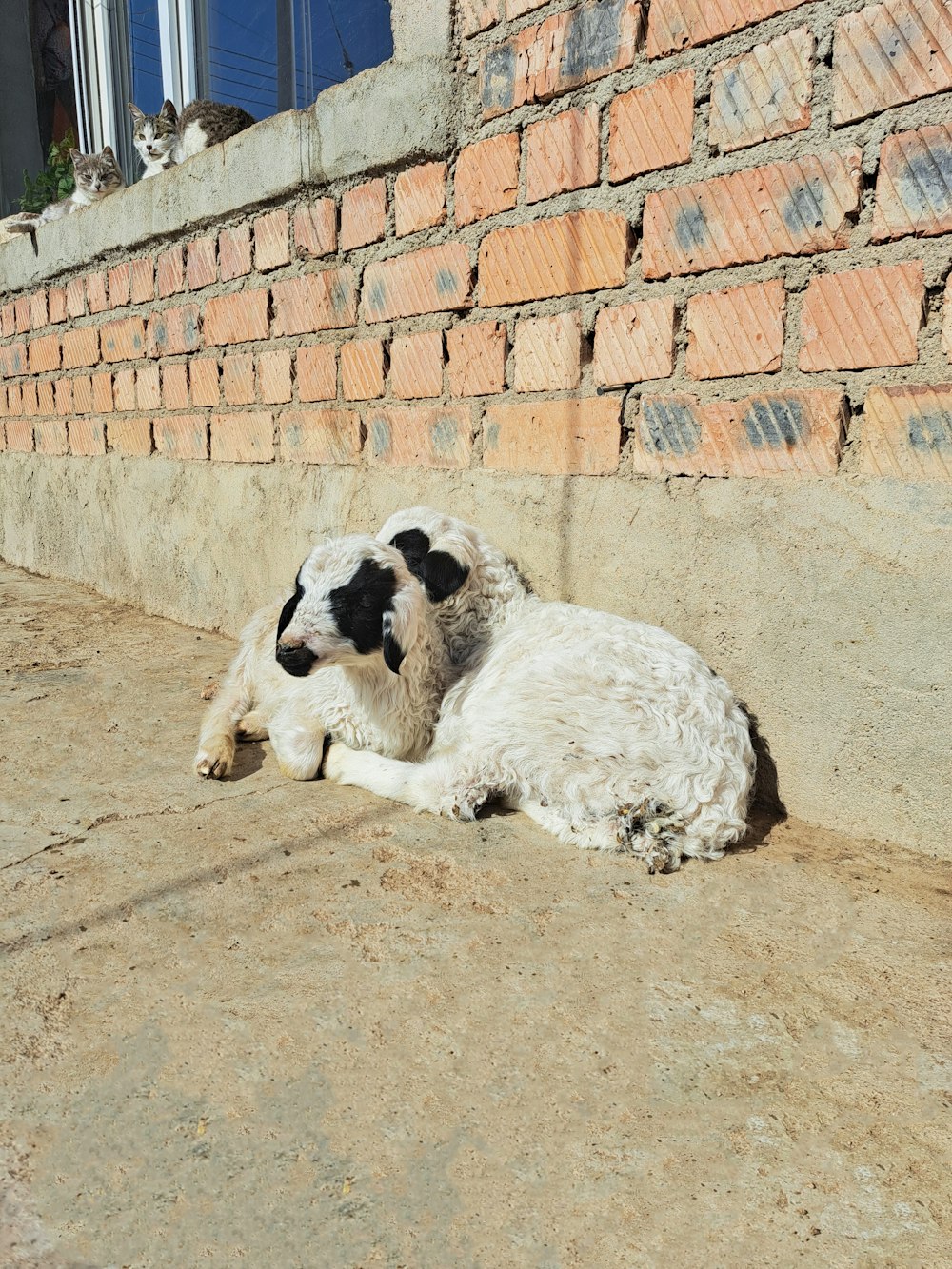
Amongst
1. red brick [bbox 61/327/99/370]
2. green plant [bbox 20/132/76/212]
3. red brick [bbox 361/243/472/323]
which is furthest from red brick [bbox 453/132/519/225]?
green plant [bbox 20/132/76/212]

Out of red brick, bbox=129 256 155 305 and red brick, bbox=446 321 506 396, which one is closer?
red brick, bbox=446 321 506 396

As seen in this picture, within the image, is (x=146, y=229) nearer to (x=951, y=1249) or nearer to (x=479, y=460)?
(x=479, y=460)

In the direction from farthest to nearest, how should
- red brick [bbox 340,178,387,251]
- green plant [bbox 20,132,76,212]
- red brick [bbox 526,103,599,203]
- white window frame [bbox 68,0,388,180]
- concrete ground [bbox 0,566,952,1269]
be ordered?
green plant [bbox 20,132,76,212] → white window frame [bbox 68,0,388,180] → red brick [bbox 340,178,387,251] → red brick [bbox 526,103,599,203] → concrete ground [bbox 0,566,952,1269]

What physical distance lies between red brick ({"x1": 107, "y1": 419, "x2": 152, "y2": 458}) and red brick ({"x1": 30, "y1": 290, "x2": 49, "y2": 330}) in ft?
3.76

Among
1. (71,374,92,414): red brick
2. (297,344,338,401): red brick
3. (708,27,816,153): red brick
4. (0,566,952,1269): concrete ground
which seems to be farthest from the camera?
(71,374,92,414): red brick

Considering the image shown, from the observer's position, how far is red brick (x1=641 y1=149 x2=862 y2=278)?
2.25 meters

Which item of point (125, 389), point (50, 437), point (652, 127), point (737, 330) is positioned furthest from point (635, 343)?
point (50, 437)

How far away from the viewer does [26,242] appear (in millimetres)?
5738

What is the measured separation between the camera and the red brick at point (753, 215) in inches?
88.7

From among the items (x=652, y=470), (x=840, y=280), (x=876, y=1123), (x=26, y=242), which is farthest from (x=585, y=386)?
(x=26, y=242)

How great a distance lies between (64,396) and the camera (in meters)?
5.60

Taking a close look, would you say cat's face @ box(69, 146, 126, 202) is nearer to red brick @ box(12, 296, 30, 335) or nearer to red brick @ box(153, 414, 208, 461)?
red brick @ box(12, 296, 30, 335)

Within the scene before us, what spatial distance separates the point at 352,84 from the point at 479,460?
1534mm

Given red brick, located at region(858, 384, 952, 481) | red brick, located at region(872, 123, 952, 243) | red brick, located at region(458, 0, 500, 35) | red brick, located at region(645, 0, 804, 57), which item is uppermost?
red brick, located at region(458, 0, 500, 35)
